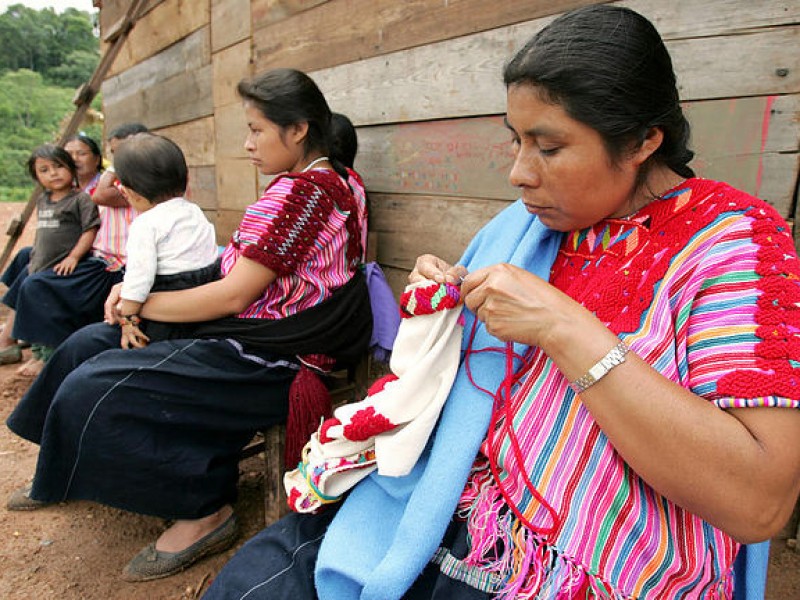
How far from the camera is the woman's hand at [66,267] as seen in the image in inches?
145

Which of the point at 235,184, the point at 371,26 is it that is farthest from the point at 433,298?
the point at 235,184

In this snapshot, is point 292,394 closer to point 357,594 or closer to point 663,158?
point 357,594

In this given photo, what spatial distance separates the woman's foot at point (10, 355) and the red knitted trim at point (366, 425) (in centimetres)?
463

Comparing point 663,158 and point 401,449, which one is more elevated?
point 663,158

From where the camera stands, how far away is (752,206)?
0.99 metres

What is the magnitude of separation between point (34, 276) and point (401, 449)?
11.7 feet

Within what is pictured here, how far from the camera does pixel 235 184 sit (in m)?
3.93

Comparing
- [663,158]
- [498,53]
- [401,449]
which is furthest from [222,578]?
[498,53]

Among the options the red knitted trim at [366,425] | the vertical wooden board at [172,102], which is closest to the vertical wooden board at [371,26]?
the vertical wooden board at [172,102]

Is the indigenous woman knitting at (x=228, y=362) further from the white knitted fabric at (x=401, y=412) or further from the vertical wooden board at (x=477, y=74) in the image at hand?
the white knitted fabric at (x=401, y=412)

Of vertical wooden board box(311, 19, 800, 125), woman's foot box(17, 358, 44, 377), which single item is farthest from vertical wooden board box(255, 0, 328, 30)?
woman's foot box(17, 358, 44, 377)

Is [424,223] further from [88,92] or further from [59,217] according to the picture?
[88,92]

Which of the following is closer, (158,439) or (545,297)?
(545,297)

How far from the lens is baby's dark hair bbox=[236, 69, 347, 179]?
2.15 meters
